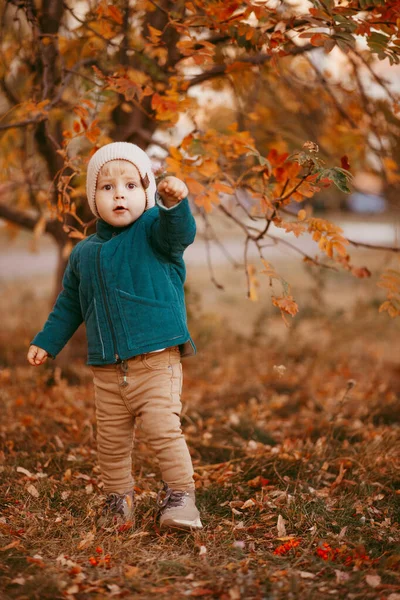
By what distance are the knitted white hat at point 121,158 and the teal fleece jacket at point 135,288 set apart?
0.30 feet

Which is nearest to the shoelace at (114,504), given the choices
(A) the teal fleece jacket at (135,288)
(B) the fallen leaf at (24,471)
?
(B) the fallen leaf at (24,471)

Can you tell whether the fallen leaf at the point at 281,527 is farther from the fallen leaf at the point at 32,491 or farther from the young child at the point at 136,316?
the fallen leaf at the point at 32,491

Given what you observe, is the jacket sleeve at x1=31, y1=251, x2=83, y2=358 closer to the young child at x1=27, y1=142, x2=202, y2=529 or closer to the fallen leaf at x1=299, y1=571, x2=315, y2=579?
the young child at x1=27, y1=142, x2=202, y2=529

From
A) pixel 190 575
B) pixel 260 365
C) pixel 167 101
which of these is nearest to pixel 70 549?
pixel 190 575

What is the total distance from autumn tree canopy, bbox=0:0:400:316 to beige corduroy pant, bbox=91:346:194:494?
2.08 feet

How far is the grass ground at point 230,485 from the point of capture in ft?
7.20

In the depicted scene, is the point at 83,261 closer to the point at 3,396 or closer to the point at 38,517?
the point at 38,517

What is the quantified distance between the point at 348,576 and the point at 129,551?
0.78 m

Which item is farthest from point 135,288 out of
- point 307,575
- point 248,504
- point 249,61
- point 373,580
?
point 249,61

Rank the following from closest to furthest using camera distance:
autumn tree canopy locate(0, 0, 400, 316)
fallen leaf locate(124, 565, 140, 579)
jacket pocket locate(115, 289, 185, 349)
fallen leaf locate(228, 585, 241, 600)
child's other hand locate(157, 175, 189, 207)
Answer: fallen leaf locate(228, 585, 241, 600) < fallen leaf locate(124, 565, 140, 579) < child's other hand locate(157, 175, 189, 207) < jacket pocket locate(115, 289, 185, 349) < autumn tree canopy locate(0, 0, 400, 316)

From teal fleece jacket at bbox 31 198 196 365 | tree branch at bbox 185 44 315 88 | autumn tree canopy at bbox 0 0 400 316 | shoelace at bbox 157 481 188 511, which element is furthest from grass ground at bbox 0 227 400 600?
tree branch at bbox 185 44 315 88

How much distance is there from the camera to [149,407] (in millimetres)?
2492

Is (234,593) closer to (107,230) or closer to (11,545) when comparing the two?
(11,545)

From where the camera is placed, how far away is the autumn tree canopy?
9.25 ft
